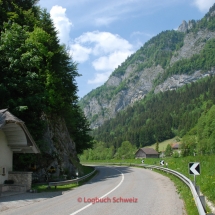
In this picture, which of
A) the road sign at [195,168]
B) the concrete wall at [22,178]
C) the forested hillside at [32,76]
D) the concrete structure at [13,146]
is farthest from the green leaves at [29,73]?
the road sign at [195,168]

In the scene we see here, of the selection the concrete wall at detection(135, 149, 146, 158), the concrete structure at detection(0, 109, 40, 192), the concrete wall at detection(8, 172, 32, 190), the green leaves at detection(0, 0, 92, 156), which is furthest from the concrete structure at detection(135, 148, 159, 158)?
the concrete wall at detection(8, 172, 32, 190)

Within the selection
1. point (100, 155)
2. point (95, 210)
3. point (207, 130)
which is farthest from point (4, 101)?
point (100, 155)

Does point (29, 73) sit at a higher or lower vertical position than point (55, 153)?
higher

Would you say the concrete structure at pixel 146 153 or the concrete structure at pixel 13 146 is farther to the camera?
the concrete structure at pixel 146 153

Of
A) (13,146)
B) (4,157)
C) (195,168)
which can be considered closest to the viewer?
(195,168)

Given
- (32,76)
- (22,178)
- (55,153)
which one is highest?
(32,76)

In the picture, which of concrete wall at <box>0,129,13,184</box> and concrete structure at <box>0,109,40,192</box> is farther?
concrete wall at <box>0,129,13,184</box>

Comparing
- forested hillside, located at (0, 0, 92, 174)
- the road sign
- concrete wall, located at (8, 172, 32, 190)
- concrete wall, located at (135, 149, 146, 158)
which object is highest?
forested hillside, located at (0, 0, 92, 174)

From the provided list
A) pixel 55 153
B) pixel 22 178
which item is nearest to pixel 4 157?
pixel 22 178

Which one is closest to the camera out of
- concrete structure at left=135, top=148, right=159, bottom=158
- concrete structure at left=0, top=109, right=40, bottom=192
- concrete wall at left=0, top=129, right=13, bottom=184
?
concrete structure at left=0, top=109, right=40, bottom=192

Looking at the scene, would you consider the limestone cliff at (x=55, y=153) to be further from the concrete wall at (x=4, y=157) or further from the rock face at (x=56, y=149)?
the concrete wall at (x=4, y=157)

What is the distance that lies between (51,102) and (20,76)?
11.7 ft

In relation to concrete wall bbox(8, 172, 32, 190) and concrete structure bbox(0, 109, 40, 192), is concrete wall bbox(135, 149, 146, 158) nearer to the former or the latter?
concrete structure bbox(0, 109, 40, 192)

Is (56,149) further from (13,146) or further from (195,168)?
(195,168)
